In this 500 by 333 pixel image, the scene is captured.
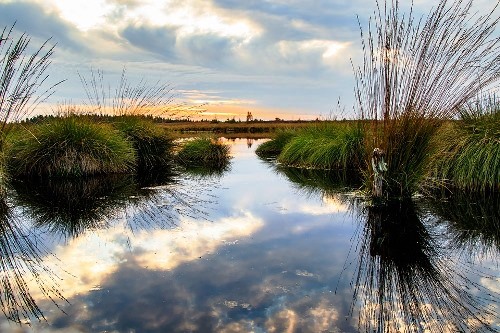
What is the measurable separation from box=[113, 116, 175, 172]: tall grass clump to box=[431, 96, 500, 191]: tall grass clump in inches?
269

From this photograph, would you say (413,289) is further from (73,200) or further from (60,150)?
(60,150)

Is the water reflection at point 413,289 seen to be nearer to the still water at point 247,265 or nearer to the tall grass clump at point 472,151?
the still water at point 247,265

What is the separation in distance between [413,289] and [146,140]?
30.6 feet

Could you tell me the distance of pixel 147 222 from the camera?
486cm

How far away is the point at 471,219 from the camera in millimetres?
4867

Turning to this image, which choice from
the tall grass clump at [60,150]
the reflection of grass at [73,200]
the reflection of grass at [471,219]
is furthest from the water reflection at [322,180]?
the tall grass clump at [60,150]

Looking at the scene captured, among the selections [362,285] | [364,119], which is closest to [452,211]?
[364,119]

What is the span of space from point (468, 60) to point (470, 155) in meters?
1.99

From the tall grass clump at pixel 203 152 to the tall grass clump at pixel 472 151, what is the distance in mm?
7332

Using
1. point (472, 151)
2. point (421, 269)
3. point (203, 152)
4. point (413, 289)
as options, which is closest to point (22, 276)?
point (413, 289)

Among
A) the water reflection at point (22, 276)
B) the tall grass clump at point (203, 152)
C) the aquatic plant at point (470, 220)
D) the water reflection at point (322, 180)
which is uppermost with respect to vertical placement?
the tall grass clump at point (203, 152)

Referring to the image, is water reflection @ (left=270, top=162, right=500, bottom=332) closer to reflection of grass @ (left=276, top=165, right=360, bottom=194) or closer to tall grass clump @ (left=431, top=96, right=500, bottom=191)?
tall grass clump @ (left=431, top=96, right=500, bottom=191)

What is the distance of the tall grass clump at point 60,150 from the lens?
329 inches

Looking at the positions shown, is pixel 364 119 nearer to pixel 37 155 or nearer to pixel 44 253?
pixel 44 253
